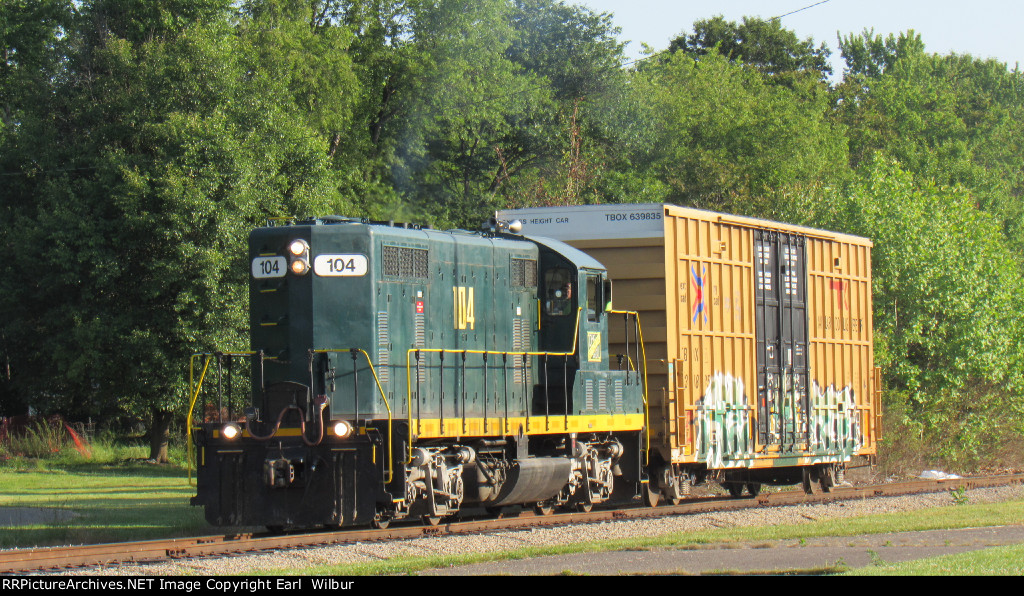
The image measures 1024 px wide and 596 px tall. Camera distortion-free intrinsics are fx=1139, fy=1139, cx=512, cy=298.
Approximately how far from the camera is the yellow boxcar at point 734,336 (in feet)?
54.8

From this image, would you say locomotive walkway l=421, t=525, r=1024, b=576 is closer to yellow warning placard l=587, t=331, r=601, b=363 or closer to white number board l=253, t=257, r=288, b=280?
yellow warning placard l=587, t=331, r=601, b=363

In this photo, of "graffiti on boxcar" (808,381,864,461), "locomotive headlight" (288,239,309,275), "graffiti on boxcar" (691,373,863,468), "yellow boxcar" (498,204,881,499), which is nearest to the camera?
"locomotive headlight" (288,239,309,275)

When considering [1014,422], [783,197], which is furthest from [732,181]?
[1014,422]

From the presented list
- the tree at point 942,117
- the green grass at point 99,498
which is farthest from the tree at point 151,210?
the tree at point 942,117

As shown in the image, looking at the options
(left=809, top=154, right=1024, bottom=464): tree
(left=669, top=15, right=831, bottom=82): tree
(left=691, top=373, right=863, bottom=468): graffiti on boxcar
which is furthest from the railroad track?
(left=669, top=15, right=831, bottom=82): tree

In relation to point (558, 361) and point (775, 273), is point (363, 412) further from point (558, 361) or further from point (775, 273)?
point (775, 273)

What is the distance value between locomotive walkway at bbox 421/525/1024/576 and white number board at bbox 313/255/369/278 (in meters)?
3.98

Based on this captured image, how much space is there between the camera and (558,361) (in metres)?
15.6

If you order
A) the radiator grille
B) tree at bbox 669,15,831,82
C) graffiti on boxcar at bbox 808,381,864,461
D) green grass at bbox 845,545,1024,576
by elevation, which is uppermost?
tree at bbox 669,15,831,82

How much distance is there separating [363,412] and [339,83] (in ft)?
101

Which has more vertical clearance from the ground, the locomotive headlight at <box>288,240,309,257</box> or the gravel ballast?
the locomotive headlight at <box>288,240,309,257</box>

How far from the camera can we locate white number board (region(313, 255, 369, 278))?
13180 mm

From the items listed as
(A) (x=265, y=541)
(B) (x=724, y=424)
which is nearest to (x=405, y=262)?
(A) (x=265, y=541)

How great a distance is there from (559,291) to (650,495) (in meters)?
3.84
